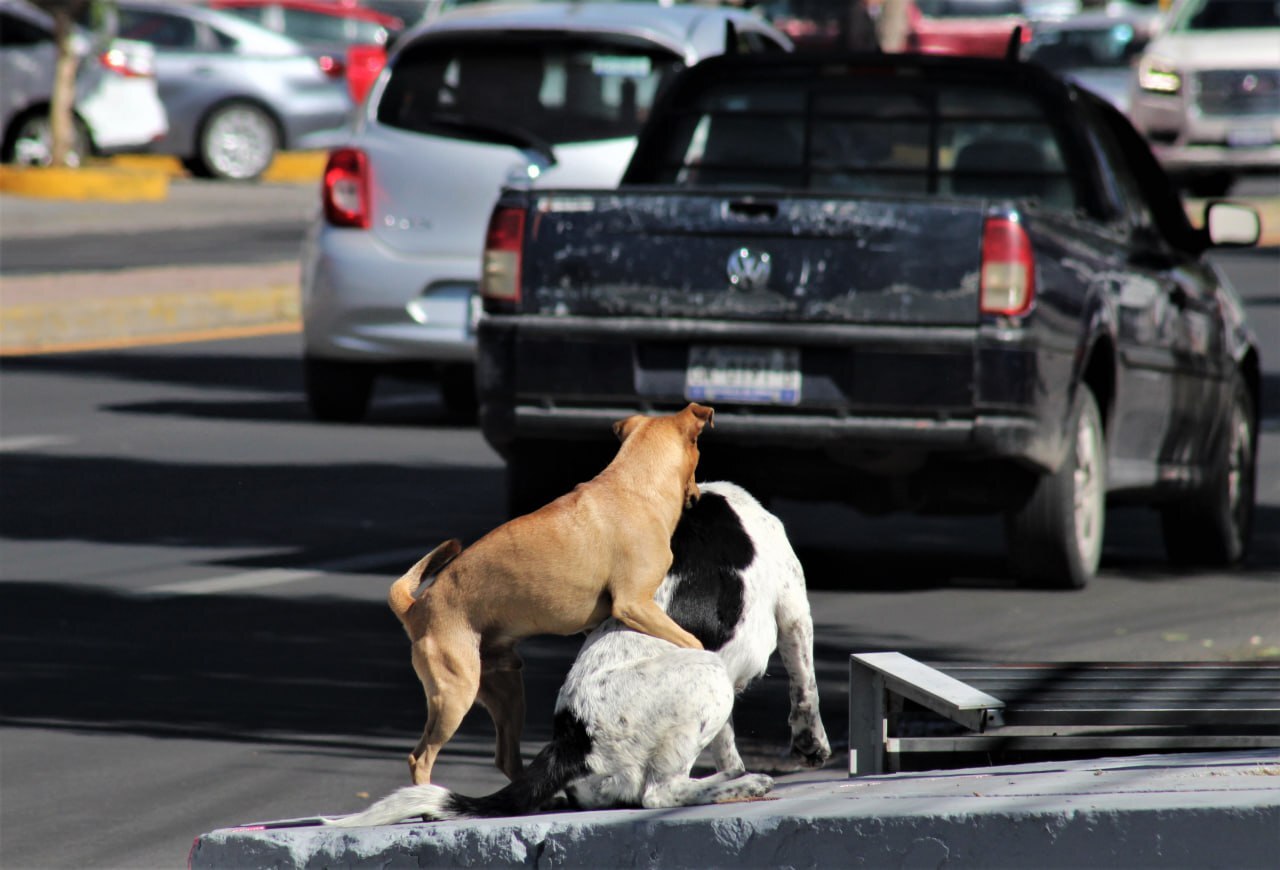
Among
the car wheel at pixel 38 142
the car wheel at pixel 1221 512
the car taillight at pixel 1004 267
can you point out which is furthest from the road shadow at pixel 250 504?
the car wheel at pixel 38 142

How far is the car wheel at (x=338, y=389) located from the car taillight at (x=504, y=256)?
434cm

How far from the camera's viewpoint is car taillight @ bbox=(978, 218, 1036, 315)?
7.73m

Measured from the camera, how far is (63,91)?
23719 mm

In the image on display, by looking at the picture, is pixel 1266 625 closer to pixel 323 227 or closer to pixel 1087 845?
pixel 1087 845

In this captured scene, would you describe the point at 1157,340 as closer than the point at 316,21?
Yes

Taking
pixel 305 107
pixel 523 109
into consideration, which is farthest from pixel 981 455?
pixel 305 107

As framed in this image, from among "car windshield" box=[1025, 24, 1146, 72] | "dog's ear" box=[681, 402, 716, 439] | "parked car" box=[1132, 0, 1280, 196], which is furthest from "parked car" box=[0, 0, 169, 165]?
"dog's ear" box=[681, 402, 716, 439]

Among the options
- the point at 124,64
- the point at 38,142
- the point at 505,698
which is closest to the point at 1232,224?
the point at 505,698

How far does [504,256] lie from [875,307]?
128 cm

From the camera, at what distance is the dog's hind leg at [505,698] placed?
15.4 feet

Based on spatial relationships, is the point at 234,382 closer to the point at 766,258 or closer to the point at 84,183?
the point at 766,258

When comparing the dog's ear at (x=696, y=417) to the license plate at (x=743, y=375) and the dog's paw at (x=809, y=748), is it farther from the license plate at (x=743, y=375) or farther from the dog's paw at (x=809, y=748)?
the license plate at (x=743, y=375)

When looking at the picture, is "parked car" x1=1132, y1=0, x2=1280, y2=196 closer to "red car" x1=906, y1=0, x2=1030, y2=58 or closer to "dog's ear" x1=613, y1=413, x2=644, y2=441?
"red car" x1=906, y1=0, x2=1030, y2=58

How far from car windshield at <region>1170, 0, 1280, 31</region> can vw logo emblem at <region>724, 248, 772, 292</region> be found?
21.0 m
